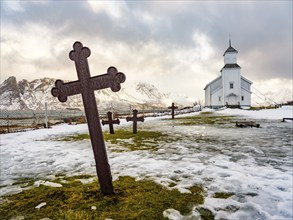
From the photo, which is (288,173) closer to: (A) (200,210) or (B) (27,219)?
(A) (200,210)

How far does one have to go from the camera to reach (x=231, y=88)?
60094mm

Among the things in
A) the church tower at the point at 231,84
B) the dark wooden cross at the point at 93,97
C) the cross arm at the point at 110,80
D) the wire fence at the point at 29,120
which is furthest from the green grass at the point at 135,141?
the church tower at the point at 231,84

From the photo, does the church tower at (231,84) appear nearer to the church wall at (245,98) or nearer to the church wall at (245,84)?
the church wall at (245,98)

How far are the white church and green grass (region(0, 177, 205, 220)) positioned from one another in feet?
189

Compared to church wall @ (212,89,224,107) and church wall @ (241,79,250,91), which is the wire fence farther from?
church wall @ (241,79,250,91)

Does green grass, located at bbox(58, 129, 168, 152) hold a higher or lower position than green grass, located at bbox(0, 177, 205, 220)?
higher

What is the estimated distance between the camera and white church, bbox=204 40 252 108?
5975cm

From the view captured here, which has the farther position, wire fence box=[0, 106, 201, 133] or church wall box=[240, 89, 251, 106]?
church wall box=[240, 89, 251, 106]

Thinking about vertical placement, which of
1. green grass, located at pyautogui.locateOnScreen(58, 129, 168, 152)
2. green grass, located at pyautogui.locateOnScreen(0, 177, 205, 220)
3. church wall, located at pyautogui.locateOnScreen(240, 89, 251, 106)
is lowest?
green grass, located at pyautogui.locateOnScreen(0, 177, 205, 220)

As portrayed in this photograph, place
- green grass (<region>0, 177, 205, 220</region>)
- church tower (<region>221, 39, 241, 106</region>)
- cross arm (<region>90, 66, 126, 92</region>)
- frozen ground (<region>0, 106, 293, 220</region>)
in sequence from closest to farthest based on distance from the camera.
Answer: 1. green grass (<region>0, 177, 205, 220</region>)
2. frozen ground (<region>0, 106, 293, 220</region>)
3. cross arm (<region>90, 66, 126, 92</region>)
4. church tower (<region>221, 39, 241, 106</region>)

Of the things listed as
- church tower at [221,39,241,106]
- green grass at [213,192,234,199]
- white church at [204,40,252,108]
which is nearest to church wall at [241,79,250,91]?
white church at [204,40,252,108]

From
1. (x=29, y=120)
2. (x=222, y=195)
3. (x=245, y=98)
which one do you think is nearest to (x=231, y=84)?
(x=245, y=98)

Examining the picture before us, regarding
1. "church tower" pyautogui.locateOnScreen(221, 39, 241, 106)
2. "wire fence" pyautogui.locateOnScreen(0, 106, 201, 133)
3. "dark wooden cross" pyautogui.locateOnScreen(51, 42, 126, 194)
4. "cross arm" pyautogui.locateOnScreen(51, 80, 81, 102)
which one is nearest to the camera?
"dark wooden cross" pyautogui.locateOnScreen(51, 42, 126, 194)

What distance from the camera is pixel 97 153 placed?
3.78 metres
